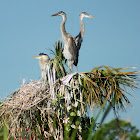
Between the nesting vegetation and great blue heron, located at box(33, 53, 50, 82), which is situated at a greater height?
great blue heron, located at box(33, 53, 50, 82)

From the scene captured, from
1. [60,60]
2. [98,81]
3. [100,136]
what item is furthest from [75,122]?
[100,136]

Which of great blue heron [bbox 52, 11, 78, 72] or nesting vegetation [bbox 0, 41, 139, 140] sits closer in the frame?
nesting vegetation [bbox 0, 41, 139, 140]

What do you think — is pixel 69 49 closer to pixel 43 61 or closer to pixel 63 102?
pixel 43 61

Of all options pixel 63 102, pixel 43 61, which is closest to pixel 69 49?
pixel 43 61

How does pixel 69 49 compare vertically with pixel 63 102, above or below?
above

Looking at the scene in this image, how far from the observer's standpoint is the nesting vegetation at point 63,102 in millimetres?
6520

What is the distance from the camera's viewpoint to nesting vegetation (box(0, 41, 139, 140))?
6520 mm

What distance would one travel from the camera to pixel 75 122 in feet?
21.4

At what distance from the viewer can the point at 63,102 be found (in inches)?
263

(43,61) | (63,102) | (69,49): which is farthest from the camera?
(69,49)

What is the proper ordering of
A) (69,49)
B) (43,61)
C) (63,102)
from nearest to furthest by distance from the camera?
1. (63,102)
2. (43,61)
3. (69,49)

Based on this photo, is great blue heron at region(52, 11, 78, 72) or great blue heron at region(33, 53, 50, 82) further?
great blue heron at region(52, 11, 78, 72)

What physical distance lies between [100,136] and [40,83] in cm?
605

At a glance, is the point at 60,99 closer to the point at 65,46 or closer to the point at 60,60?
the point at 60,60
